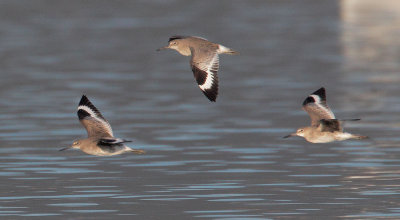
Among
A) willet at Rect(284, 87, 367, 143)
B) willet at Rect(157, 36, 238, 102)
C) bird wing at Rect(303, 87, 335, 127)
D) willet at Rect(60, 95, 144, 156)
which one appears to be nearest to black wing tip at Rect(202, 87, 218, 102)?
willet at Rect(157, 36, 238, 102)

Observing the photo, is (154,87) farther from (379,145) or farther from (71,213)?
(71,213)

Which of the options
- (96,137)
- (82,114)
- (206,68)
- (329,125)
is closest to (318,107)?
(329,125)

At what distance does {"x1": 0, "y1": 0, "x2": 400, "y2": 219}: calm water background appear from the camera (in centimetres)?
1540

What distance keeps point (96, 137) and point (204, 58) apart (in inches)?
72.4

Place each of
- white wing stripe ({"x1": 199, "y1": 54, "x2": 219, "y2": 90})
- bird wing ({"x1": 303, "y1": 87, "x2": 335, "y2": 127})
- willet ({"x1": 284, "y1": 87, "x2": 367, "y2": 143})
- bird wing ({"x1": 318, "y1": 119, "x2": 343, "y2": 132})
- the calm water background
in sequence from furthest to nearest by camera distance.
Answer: bird wing ({"x1": 303, "y1": 87, "x2": 335, "y2": 127}) < willet ({"x1": 284, "y1": 87, "x2": 367, "y2": 143}) < bird wing ({"x1": 318, "y1": 119, "x2": 343, "y2": 132}) < white wing stripe ({"x1": 199, "y1": 54, "x2": 219, "y2": 90}) < the calm water background

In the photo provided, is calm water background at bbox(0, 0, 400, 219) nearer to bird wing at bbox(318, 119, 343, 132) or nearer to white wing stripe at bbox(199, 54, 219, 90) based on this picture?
bird wing at bbox(318, 119, 343, 132)

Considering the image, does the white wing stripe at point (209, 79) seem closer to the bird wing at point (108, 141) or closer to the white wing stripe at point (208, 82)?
the white wing stripe at point (208, 82)

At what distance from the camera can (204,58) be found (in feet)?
53.0

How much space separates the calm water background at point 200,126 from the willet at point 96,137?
0.65 m

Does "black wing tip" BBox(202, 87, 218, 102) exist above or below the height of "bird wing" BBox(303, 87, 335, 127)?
above

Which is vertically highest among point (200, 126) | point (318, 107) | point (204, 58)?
point (204, 58)

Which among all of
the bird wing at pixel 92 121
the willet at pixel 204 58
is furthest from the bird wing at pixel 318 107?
the bird wing at pixel 92 121

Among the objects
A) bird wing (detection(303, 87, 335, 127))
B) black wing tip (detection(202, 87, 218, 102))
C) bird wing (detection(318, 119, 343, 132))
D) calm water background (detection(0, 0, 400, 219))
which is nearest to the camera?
black wing tip (detection(202, 87, 218, 102))

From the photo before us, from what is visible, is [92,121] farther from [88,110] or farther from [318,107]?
[318,107]
